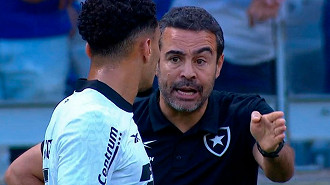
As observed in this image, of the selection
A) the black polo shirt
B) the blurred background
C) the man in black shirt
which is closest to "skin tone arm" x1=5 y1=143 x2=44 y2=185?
the man in black shirt

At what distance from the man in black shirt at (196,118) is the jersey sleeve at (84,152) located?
987 mm

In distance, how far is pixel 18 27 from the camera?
277 inches

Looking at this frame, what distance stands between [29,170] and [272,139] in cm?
107

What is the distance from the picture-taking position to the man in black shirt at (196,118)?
3571 millimetres

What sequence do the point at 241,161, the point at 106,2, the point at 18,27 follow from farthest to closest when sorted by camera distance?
the point at 18,27, the point at 241,161, the point at 106,2

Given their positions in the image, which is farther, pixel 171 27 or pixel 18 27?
pixel 18 27

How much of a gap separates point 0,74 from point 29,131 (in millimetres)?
559

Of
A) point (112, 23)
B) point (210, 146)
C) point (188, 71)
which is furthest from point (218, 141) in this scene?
point (112, 23)

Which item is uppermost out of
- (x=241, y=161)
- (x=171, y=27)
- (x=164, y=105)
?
(x=171, y=27)

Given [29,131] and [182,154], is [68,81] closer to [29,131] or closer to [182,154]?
[29,131]

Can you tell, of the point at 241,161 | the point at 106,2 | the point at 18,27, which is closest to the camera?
the point at 106,2

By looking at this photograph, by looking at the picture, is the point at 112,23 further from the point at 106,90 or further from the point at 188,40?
the point at 188,40

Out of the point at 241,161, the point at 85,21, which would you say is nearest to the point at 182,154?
the point at 241,161

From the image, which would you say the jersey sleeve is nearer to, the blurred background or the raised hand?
the raised hand
